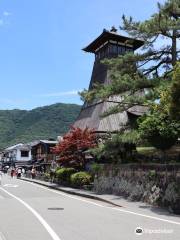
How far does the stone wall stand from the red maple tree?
6946 mm

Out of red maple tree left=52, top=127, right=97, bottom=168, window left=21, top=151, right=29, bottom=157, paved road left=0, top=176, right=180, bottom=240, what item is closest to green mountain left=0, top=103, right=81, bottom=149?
window left=21, top=151, right=29, bottom=157

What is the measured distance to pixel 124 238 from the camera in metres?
10.2

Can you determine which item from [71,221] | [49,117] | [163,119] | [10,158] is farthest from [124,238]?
[49,117]

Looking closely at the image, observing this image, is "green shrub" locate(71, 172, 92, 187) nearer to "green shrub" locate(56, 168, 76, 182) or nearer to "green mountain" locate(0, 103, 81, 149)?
"green shrub" locate(56, 168, 76, 182)

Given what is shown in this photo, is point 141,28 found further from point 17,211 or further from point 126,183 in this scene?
point 17,211

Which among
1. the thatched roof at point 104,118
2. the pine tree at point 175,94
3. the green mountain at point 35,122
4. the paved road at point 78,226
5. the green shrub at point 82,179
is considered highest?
the green mountain at point 35,122

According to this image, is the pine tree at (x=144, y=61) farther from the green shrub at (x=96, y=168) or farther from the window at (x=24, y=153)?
the window at (x=24, y=153)

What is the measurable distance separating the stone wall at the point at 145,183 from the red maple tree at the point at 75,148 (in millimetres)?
6946

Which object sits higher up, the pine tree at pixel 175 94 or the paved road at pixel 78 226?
the pine tree at pixel 175 94

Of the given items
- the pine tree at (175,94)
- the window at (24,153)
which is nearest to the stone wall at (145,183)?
the pine tree at (175,94)

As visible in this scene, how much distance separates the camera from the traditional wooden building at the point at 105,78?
4522 cm

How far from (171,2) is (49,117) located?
385 feet

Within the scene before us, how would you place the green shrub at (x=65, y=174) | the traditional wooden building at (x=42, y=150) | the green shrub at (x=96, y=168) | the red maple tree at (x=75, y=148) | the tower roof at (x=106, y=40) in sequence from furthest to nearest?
the traditional wooden building at (x=42, y=150)
the tower roof at (x=106, y=40)
the green shrub at (x=65, y=174)
the red maple tree at (x=75, y=148)
the green shrub at (x=96, y=168)

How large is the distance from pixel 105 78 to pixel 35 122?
99397 millimetres
